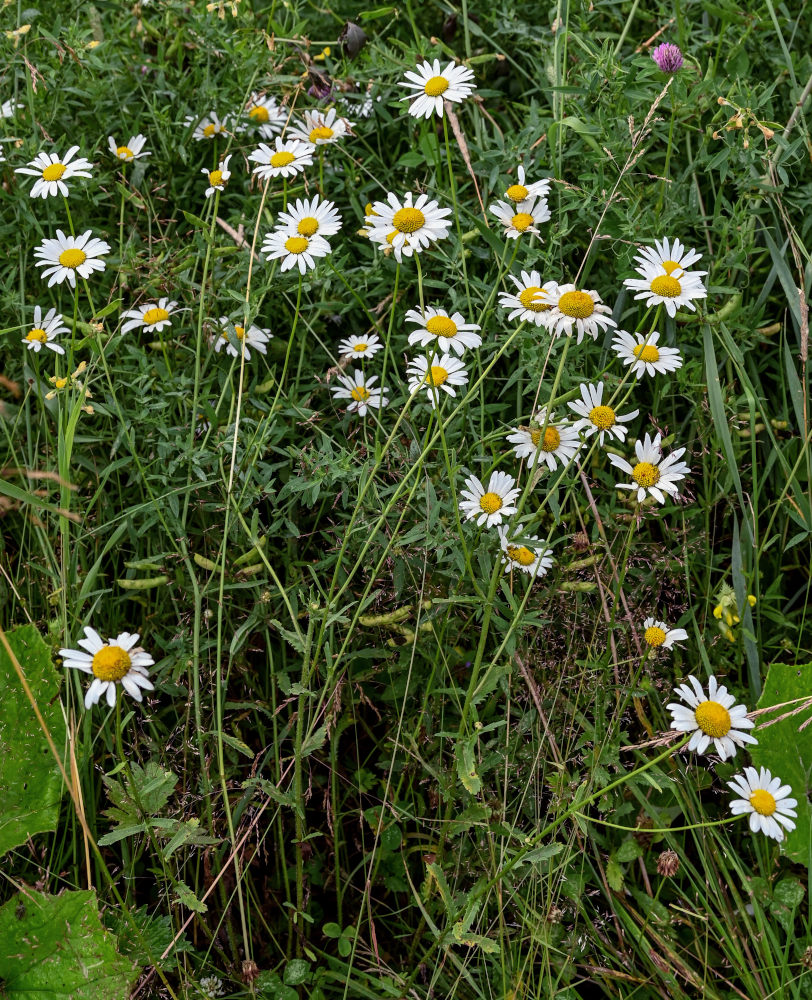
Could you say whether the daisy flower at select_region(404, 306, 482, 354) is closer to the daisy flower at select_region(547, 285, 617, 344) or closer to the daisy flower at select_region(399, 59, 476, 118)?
the daisy flower at select_region(547, 285, 617, 344)

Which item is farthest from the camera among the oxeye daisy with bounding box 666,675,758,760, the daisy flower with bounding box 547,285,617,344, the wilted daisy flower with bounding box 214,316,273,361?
the wilted daisy flower with bounding box 214,316,273,361

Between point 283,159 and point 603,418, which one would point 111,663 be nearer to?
point 603,418

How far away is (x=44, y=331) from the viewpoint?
2057mm

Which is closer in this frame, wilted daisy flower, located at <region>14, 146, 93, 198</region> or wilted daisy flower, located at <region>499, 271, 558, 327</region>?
wilted daisy flower, located at <region>499, 271, 558, 327</region>

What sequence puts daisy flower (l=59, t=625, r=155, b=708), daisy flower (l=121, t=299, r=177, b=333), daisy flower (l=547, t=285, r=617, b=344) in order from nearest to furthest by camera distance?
daisy flower (l=59, t=625, r=155, b=708), daisy flower (l=547, t=285, r=617, b=344), daisy flower (l=121, t=299, r=177, b=333)

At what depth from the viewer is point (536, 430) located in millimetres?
1618

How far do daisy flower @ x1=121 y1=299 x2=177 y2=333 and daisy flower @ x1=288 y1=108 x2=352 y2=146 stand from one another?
1.77ft

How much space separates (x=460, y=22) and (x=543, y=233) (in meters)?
0.83

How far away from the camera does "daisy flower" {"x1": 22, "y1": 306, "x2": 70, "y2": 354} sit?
203cm

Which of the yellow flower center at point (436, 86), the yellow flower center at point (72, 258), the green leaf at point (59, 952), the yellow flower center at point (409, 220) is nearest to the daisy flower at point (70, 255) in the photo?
the yellow flower center at point (72, 258)

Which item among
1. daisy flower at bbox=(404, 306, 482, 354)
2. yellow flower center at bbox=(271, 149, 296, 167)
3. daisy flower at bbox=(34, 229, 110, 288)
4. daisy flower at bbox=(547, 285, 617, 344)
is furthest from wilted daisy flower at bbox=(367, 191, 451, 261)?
daisy flower at bbox=(34, 229, 110, 288)

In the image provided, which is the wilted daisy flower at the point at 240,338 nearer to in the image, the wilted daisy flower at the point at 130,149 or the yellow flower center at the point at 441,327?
the yellow flower center at the point at 441,327

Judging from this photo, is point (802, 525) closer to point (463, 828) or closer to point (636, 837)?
Result: point (636, 837)

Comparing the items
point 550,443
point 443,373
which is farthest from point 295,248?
point 550,443
